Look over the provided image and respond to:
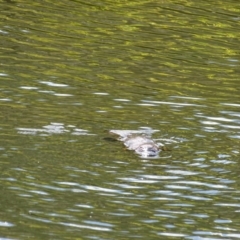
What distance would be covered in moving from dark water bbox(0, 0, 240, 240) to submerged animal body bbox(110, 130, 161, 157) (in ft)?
0.38

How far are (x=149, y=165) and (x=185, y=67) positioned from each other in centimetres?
556

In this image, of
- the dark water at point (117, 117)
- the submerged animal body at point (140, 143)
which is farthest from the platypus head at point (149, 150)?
the dark water at point (117, 117)

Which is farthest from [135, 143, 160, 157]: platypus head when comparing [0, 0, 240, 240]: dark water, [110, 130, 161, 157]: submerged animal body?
[0, 0, 240, 240]: dark water

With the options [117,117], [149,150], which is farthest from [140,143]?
[117,117]

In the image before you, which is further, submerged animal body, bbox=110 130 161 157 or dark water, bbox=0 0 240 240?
submerged animal body, bbox=110 130 161 157

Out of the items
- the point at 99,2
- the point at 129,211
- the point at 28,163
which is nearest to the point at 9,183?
the point at 28,163

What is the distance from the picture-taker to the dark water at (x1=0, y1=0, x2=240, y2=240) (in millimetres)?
10992

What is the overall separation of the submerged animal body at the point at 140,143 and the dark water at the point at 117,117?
4.6 inches

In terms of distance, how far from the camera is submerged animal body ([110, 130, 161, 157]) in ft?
42.7

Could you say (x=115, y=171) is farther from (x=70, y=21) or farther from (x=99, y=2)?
(x=99, y=2)

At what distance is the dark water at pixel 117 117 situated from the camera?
36.1 feet

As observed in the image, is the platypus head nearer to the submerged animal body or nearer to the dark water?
the submerged animal body

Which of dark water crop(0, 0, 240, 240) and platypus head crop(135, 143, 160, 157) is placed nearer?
dark water crop(0, 0, 240, 240)

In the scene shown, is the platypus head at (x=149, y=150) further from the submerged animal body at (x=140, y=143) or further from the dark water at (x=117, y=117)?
the dark water at (x=117, y=117)
